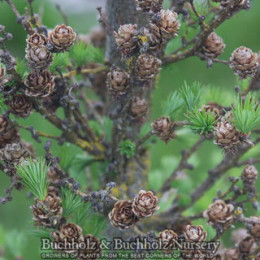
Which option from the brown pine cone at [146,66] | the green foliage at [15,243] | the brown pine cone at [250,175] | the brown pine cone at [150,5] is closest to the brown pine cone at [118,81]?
the brown pine cone at [146,66]

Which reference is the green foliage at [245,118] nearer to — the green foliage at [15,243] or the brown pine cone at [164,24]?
the brown pine cone at [164,24]

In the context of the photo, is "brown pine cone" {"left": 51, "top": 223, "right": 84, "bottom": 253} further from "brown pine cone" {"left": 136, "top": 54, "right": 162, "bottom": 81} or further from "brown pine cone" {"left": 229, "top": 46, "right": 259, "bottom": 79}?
"brown pine cone" {"left": 229, "top": 46, "right": 259, "bottom": 79}

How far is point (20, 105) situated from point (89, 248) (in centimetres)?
35

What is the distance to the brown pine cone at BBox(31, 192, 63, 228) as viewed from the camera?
3.12ft

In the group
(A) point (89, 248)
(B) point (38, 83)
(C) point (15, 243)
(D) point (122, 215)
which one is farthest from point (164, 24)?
(C) point (15, 243)

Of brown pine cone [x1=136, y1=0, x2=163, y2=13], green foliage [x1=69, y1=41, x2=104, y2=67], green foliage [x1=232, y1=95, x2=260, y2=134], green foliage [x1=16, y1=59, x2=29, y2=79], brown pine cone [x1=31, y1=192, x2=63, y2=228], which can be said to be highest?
green foliage [x1=69, y1=41, x2=104, y2=67]

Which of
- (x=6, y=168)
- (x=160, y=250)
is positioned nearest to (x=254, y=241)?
(x=160, y=250)

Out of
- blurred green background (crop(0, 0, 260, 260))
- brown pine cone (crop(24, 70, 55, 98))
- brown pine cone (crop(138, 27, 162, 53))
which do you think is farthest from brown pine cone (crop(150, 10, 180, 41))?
blurred green background (crop(0, 0, 260, 260))

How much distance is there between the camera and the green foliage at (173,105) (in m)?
1.07

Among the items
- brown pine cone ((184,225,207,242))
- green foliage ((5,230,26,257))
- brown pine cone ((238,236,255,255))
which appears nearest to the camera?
brown pine cone ((184,225,207,242))

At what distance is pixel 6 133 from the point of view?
106 cm

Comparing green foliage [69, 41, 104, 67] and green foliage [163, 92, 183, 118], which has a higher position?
green foliage [69, 41, 104, 67]

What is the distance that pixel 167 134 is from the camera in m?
1.02

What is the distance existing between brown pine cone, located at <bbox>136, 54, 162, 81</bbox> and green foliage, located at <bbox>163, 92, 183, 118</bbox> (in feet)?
0.39
